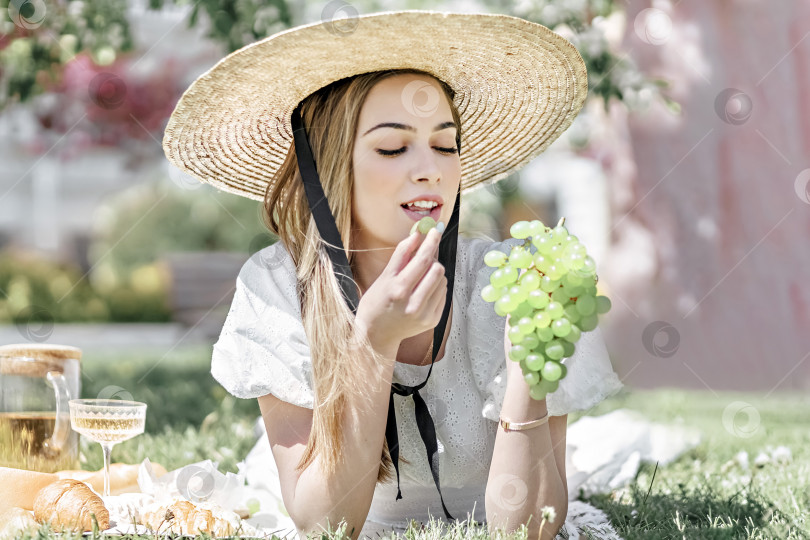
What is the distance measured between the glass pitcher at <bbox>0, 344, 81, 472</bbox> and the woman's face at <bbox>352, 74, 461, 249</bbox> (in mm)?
1437

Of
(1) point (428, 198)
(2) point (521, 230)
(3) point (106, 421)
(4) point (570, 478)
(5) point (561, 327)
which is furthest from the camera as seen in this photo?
(4) point (570, 478)

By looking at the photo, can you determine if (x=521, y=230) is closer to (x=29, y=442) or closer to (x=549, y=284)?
(x=549, y=284)

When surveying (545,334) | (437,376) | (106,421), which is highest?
(545,334)

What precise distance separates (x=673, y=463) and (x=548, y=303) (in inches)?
81.6

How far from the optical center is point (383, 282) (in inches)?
80.8

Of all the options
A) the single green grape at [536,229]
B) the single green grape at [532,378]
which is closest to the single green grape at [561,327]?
the single green grape at [532,378]

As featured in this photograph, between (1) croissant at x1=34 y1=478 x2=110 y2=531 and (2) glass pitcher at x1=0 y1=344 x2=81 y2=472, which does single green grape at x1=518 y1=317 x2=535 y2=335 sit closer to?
(1) croissant at x1=34 y1=478 x2=110 y2=531

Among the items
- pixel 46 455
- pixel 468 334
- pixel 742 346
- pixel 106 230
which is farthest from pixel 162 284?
pixel 468 334

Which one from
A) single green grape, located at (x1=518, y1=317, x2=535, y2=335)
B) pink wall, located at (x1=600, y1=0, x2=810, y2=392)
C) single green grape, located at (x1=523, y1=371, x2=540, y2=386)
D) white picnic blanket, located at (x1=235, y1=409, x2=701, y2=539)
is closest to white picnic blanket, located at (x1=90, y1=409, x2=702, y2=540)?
white picnic blanket, located at (x1=235, y1=409, x2=701, y2=539)

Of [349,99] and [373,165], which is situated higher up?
[349,99]

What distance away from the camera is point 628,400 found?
565 centimetres

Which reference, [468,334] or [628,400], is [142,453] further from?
[628,400]

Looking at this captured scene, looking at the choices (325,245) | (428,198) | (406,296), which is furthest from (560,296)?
(325,245)

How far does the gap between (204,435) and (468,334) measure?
2.05 meters
